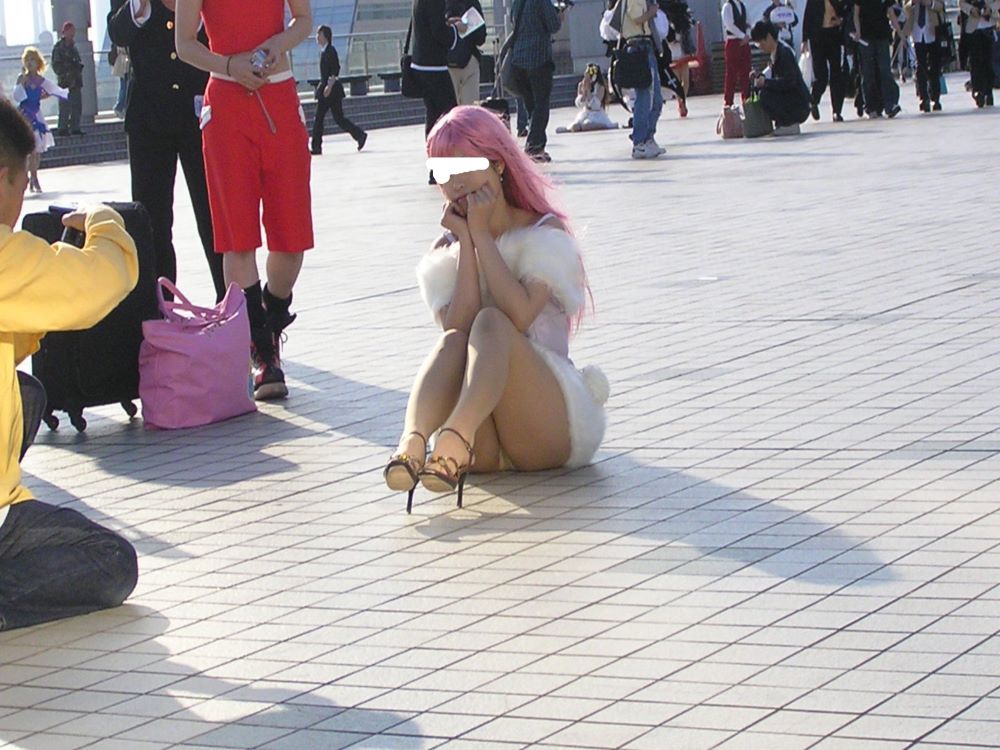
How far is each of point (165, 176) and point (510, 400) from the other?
2948mm

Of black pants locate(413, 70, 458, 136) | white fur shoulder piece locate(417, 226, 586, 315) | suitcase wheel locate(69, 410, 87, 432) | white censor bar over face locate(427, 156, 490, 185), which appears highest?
white censor bar over face locate(427, 156, 490, 185)

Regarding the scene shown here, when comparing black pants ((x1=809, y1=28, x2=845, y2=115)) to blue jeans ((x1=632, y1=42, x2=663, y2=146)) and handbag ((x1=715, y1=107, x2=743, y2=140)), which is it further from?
blue jeans ((x1=632, y1=42, x2=663, y2=146))

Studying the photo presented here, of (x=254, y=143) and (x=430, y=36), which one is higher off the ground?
(x=430, y=36)

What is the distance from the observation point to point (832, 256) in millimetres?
10188

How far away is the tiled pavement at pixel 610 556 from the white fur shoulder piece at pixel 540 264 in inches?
21.3

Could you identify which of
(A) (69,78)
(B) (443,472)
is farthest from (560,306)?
(A) (69,78)

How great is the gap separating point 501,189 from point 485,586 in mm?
1632

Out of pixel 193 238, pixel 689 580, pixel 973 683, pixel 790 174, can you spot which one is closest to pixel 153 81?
pixel 689 580

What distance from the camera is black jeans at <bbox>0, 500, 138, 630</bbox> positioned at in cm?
439

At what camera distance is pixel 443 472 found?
5090mm

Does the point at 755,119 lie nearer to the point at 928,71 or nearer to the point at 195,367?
the point at 928,71

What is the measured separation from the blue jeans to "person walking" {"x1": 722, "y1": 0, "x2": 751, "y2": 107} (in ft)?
13.0

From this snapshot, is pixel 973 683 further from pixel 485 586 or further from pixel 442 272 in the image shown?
pixel 442 272

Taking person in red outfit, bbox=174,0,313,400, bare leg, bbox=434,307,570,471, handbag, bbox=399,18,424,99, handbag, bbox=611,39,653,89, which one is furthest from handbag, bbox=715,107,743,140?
bare leg, bbox=434,307,570,471
